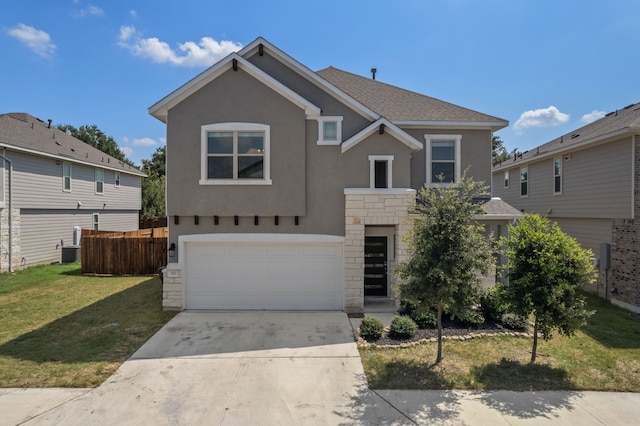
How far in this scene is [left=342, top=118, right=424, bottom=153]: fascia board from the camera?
9.94m

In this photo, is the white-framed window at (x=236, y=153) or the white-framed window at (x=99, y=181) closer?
the white-framed window at (x=236, y=153)

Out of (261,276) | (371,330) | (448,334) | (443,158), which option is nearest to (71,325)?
(261,276)

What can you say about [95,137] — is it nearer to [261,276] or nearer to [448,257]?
[261,276]

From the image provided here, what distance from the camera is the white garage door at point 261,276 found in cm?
1036

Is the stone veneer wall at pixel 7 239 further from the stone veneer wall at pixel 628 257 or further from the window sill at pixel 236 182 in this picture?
the stone veneer wall at pixel 628 257

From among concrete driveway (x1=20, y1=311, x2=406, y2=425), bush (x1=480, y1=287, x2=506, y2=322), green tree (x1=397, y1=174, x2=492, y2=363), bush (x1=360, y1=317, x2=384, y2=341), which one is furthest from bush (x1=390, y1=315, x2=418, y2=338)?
bush (x1=480, y1=287, x2=506, y2=322)

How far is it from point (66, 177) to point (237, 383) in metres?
18.8

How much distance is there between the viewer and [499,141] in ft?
180

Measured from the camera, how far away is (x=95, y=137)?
48.1 m

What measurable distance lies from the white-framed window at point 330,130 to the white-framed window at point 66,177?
16.4m

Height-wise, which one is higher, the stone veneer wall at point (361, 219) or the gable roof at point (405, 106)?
the gable roof at point (405, 106)

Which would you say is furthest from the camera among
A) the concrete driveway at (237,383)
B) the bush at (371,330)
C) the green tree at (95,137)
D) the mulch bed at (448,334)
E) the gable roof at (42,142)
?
the green tree at (95,137)

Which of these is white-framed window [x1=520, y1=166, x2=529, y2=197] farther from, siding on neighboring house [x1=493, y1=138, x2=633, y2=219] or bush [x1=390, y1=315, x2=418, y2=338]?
bush [x1=390, y1=315, x2=418, y2=338]

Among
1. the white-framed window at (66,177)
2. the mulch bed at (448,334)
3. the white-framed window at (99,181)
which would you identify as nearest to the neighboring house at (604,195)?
the mulch bed at (448,334)
